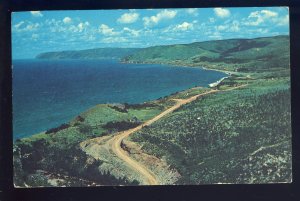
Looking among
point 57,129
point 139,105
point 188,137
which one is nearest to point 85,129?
point 57,129

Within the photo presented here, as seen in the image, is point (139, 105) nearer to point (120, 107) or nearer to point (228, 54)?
point (120, 107)

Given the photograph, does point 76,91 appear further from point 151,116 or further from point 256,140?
point 256,140

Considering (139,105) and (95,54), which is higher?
(95,54)

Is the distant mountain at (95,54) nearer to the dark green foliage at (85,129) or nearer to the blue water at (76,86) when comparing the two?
the blue water at (76,86)

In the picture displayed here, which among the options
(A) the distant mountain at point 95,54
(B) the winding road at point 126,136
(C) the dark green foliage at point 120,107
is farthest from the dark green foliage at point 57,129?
(A) the distant mountain at point 95,54

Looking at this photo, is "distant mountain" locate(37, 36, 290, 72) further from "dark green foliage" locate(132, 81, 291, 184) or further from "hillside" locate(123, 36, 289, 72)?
"dark green foliage" locate(132, 81, 291, 184)
